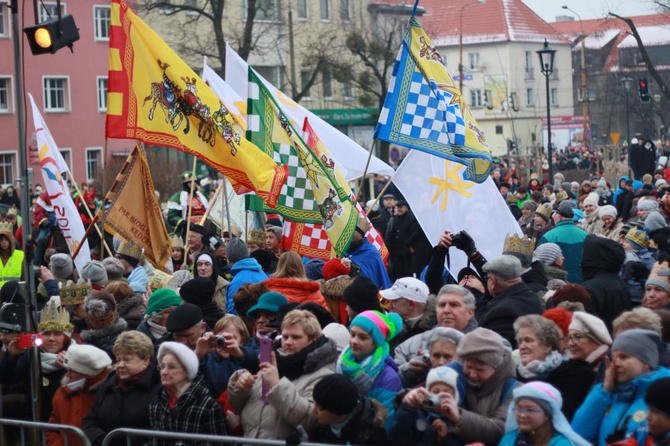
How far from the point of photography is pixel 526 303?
7.34 m

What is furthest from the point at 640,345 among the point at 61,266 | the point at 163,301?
the point at 61,266

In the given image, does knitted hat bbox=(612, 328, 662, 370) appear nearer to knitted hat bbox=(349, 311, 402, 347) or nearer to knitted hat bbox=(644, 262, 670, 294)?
knitted hat bbox=(349, 311, 402, 347)

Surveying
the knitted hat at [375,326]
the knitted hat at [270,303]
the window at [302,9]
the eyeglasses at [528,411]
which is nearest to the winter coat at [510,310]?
the knitted hat at [375,326]

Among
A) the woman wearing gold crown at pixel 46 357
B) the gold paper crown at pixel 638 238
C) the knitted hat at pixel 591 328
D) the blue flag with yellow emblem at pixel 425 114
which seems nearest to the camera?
the knitted hat at pixel 591 328

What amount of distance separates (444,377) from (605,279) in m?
3.59

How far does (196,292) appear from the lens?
27.5 ft

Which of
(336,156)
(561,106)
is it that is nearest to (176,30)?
(336,156)

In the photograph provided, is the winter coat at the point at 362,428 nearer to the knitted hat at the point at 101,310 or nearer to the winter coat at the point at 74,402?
the winter coat at the point at 74,402

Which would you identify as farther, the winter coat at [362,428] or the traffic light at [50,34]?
the traffic light at [50,34]

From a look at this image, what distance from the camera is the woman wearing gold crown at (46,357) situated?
750 centimetres

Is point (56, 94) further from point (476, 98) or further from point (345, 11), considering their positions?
point (476, 98)

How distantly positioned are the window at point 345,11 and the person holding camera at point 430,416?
188 ft

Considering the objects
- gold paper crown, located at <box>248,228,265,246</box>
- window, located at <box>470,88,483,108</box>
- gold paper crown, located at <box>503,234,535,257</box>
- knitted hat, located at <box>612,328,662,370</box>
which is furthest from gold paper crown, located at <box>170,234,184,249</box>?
window, located at <box>470,88,483,108</box>

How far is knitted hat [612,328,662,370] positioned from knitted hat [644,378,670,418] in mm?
362
